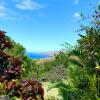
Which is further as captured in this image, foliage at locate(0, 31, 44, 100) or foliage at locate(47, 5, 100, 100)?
foliage at locate(47, 5, 100, 100)

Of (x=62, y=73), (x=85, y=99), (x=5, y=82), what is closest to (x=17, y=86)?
(x=5, y=82)

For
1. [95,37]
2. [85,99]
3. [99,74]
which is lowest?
[85,99]

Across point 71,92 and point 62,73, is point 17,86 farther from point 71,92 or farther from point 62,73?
point 62,73

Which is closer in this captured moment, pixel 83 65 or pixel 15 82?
pixel 15 82

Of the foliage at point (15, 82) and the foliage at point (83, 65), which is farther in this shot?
the foliage at point (83, 65)

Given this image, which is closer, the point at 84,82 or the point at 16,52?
the point at 84,82

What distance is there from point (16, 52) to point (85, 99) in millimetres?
8051

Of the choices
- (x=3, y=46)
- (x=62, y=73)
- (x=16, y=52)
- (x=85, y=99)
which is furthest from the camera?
(x=16, y=52)

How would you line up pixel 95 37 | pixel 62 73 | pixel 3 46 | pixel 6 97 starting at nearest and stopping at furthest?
pixel 6 97
pixel 3 46
pixel 95 37
pixel 62 73

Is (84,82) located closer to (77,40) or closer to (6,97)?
(77,40)

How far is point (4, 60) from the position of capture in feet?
28.8

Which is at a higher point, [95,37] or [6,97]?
[95,37]

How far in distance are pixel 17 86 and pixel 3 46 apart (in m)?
1.12

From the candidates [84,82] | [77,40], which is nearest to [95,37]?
[77,40]
